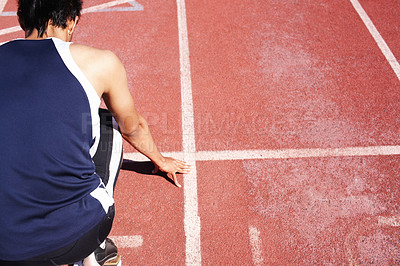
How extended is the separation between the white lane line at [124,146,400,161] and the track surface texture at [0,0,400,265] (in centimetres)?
1

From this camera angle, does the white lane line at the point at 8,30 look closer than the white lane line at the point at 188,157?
No

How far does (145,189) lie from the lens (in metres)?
3.30

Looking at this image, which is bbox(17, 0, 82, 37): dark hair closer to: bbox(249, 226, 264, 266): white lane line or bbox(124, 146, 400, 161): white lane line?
bbox(124, 146, 400, 161): white lane line

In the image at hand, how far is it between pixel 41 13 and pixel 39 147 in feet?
2.59

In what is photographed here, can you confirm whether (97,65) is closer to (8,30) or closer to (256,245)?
(256,245)

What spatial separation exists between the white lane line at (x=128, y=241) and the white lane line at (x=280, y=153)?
88 cm

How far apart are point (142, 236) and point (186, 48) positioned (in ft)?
9.44

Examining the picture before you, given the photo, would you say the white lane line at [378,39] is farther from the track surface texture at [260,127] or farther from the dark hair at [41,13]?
the dark hair at [41,13]

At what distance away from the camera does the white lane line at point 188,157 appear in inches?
115

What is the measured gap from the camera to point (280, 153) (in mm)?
3625

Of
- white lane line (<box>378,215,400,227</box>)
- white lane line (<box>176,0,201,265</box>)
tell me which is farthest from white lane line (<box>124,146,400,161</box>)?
white lane line (<box>378,215,400,227</box>)

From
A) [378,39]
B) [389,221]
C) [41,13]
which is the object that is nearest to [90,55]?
[41,13]

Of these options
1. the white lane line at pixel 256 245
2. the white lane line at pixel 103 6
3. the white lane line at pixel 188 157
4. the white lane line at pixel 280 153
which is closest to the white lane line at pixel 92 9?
the white lane line at pixel 103 6

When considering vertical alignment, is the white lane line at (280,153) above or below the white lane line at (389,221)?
above
